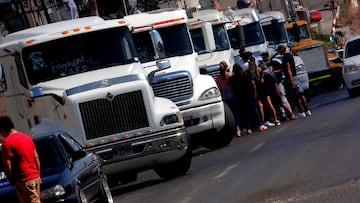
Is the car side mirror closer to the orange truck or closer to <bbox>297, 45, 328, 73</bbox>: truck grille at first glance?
the orange truck

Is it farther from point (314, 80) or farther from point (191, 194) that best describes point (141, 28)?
point (314, 80)

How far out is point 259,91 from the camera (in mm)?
27891

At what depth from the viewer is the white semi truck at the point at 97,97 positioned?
17.5 metres

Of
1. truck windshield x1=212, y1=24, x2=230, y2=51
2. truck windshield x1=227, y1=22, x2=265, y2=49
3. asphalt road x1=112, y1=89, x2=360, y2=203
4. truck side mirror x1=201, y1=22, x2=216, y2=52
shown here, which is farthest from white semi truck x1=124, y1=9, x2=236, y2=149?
truck windshield x1=227, y1=22, x2=265, y2=49

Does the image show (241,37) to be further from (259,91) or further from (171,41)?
(171,41)

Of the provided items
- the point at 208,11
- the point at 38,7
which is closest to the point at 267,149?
the point at 208,11

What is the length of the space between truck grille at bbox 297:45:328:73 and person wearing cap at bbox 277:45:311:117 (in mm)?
13702

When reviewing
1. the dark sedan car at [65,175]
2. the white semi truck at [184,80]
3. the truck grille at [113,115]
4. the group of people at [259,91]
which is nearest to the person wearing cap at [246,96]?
the group of people at [259,91]

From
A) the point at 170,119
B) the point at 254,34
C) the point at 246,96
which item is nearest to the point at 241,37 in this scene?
the point at 246,96

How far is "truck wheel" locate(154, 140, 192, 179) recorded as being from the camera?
60.7 feet

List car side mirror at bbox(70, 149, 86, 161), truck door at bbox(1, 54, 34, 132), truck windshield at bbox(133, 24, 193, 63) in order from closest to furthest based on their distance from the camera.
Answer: car side mirror at bbox(70, 149, 86, 161) < truck door at bbox(1, 54, 34, 132) < truck windshield at bbox(133, 24, 193, 63)

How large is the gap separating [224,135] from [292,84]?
5.67m

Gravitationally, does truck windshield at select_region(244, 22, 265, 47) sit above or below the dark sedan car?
below

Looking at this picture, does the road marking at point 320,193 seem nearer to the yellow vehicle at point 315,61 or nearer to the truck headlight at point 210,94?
the truck headlight at point 210,94
